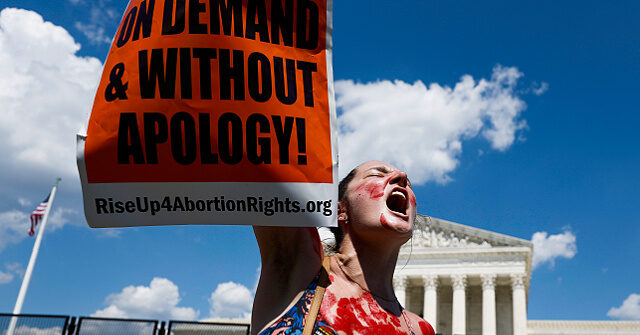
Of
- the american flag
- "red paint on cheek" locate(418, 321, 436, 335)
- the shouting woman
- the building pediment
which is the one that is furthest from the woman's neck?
the building pediment

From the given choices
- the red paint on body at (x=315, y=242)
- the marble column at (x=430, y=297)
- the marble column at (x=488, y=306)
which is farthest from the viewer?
the marble column at (x=430, y=297)

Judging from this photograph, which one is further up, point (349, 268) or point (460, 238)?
point (460, 238)

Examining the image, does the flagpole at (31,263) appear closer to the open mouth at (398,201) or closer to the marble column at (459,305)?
the open mouth at (398,201)

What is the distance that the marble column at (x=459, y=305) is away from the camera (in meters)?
37.3

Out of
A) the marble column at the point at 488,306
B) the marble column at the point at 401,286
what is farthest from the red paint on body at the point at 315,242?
the marble column at the point at 401,286

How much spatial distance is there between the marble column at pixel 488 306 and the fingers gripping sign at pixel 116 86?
1543 inches

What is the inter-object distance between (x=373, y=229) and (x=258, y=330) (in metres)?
0.63

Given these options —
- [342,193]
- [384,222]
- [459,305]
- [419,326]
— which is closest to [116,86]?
[342,193]

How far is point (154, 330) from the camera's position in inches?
384

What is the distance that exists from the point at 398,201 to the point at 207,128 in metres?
0.94

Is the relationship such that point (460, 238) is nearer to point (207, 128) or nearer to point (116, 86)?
point (207, 128)

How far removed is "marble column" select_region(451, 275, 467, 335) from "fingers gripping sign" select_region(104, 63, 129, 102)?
38.7 metres

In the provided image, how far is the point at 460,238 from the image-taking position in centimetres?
4175

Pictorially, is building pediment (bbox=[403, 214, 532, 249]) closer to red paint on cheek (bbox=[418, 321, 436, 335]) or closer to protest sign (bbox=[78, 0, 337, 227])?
red paint on cheek (bbox=[418, 321, 436, 335])
